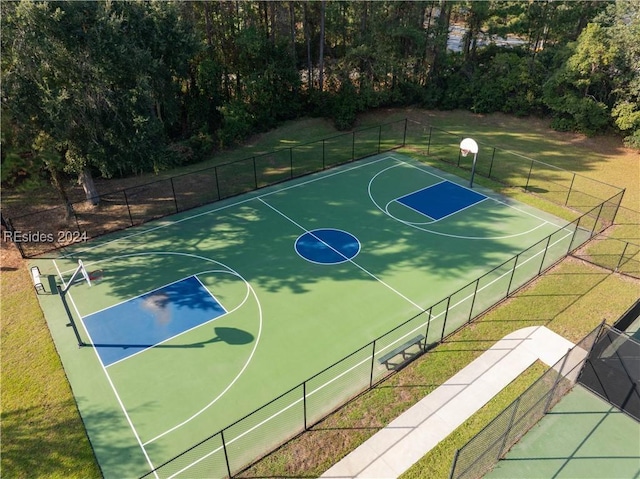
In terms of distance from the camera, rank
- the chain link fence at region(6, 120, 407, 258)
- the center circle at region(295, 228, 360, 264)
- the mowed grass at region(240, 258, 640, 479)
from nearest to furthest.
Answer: the mowed grass at region(240, 258, 640, 479)
the center circle at region(295, 228, 360, 264)
the chain link fence at region(6, 120, 407, 258)

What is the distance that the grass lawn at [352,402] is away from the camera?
34.3 feet

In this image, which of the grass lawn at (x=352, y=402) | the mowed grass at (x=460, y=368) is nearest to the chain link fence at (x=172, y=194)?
the grass lawn at (x=352, y=402)

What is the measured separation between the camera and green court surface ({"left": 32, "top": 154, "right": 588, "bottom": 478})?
38.4 feet

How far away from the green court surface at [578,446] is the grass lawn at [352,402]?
39.8 inches

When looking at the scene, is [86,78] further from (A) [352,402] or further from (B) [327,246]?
(A) [352,402]

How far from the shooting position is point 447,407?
38.2 feet

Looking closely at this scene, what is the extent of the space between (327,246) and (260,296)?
4.06 metres

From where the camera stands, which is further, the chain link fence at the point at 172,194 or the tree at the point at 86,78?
the chain link fence at the point at 172,194

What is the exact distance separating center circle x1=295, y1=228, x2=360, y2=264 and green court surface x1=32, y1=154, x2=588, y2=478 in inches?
2.9

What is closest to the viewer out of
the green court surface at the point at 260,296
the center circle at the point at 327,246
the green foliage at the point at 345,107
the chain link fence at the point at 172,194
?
the green court surface at the point at 260,296

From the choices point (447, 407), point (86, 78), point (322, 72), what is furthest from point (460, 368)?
point (322, 72)

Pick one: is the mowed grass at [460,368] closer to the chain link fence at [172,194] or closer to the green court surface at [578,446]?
the green court surface at [578,446]

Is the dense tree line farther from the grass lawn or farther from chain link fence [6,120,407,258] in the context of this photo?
the grass lawn

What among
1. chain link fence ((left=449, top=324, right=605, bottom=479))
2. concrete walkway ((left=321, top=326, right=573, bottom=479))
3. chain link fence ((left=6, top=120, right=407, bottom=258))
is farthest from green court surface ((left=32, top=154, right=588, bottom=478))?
chain link fence ((left=449, top=324, right=605, bottom=479))
